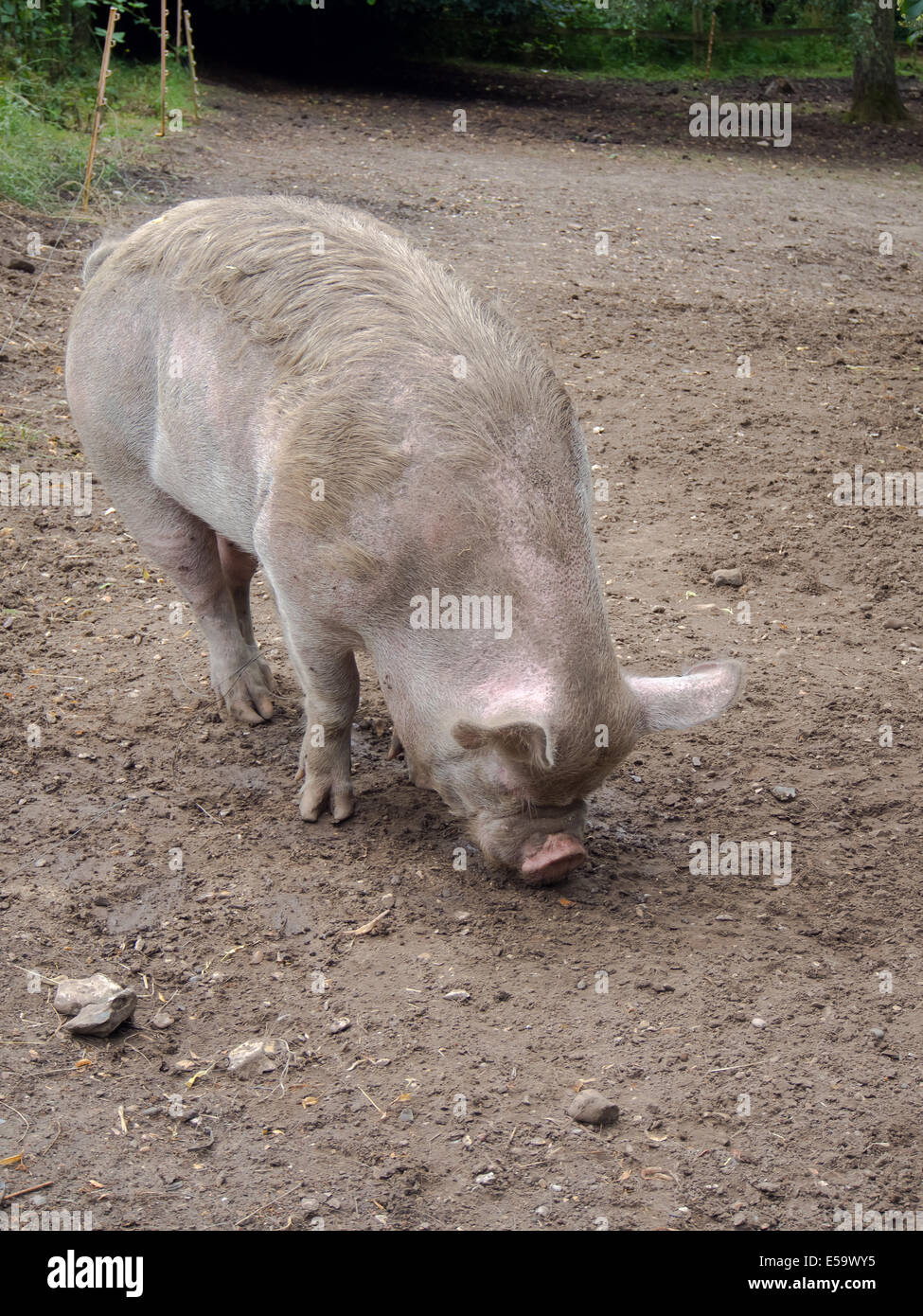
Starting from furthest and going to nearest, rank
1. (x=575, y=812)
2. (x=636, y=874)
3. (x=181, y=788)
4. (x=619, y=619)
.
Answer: (x=619, y=619) → (x=181, y=788) → (x=636, y=874) → (x=575, y=812)

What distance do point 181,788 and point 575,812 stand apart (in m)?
1.59

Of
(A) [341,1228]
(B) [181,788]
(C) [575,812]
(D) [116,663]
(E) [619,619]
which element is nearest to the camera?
(A) [341,1228]

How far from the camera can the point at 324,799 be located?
4488 millimetres

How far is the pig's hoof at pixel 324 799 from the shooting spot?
4.46m

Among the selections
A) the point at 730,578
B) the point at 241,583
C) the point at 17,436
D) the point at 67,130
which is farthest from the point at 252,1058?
the point at 67,130

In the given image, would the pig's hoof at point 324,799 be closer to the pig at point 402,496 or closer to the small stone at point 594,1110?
the pig at point 402,496

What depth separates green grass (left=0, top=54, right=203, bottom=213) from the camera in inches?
405

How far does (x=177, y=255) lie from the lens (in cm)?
443

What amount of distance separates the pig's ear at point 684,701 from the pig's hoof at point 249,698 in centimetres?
192

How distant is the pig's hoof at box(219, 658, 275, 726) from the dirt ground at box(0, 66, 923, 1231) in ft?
0.28

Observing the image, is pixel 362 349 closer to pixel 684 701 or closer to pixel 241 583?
pixel 684 701

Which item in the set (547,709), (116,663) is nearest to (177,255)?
(116,663)

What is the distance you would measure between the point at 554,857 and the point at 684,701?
62cm

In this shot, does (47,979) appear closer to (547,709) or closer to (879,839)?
(547,709)
